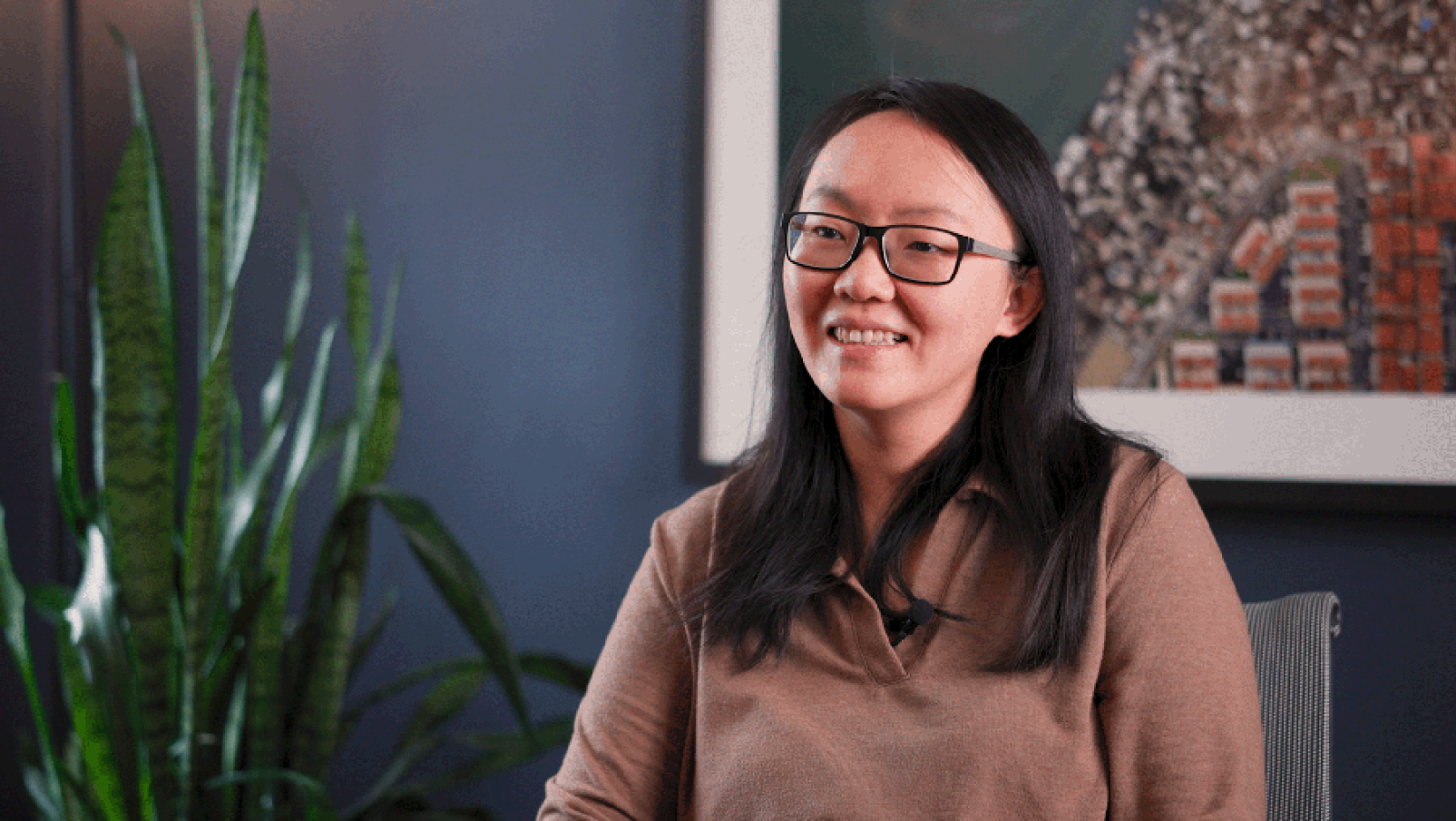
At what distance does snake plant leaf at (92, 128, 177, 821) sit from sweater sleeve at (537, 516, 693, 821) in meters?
0.58

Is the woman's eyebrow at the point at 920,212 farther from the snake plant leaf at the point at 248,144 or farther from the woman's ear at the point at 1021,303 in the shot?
the snake plant leaf at the point at 248,144

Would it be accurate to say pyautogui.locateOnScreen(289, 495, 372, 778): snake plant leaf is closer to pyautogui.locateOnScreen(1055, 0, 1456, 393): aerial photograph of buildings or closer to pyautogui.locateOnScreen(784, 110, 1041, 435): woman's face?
pyautogui.locateOnScreen(784, 110, 1041, 435): woman's face

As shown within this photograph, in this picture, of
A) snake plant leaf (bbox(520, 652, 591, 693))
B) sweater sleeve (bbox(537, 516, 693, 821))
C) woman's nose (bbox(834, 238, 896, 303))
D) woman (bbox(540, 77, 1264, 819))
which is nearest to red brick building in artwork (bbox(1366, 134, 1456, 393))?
woman (bbox(540, 77, 1264, 819))

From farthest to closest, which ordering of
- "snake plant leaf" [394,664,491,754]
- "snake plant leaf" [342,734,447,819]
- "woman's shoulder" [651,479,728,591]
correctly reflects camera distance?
"snake plant leaf" [394,664,491,754] → "snake plant leaf" [342,734,447,819] → "woman's shoulder" [651,479,728,591]

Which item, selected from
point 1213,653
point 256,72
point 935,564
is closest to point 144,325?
point 256,72

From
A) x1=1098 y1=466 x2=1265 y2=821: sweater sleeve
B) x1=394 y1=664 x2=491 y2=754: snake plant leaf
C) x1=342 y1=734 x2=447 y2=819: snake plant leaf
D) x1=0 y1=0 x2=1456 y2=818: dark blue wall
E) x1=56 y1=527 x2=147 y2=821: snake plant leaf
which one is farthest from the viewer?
x1=0 y1=0 x2=1456 y2=818: dark blue wall

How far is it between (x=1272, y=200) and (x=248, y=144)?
1379 mm

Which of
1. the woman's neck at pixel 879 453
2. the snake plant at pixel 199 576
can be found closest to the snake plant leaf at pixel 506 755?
the snake plant at pixel 199 576

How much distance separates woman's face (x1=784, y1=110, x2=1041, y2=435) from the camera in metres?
0.99

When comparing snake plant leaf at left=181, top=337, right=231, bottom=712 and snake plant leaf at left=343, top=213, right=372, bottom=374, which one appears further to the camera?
snake plant leaf at left=343, top=213, right=372, bottom=374

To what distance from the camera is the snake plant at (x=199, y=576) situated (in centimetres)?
134

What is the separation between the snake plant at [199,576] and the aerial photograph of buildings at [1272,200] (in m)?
1.02

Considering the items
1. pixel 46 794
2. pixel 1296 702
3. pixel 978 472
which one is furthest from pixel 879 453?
pixel 46 794

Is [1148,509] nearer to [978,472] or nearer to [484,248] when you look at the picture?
[978,472]
